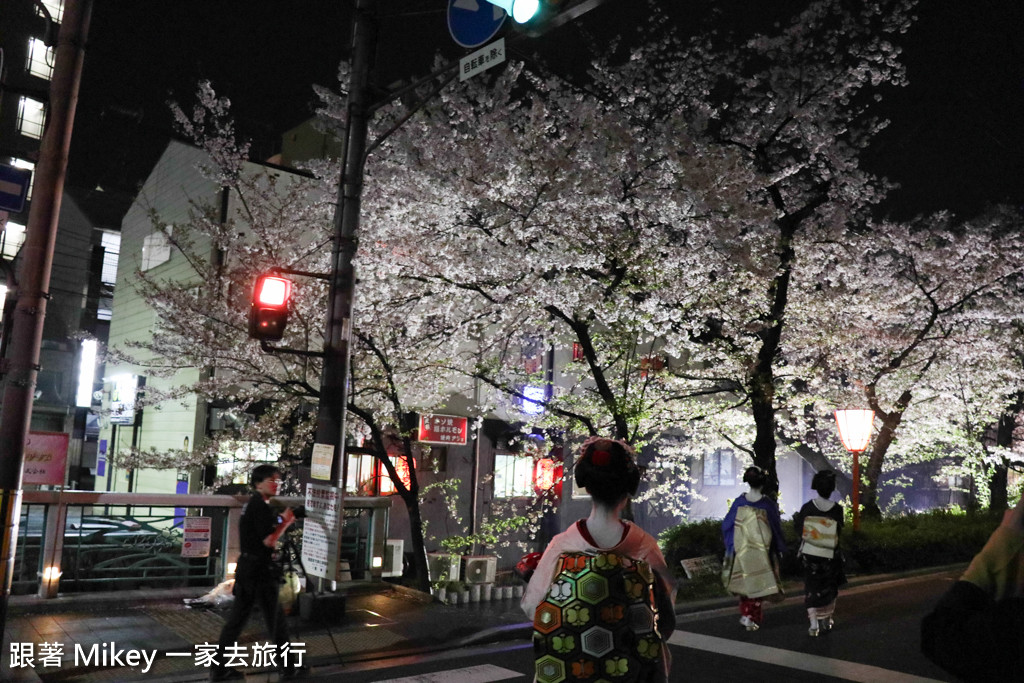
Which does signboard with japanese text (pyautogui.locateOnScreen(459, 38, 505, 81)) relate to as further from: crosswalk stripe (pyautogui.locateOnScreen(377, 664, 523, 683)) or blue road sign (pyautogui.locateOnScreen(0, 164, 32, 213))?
crosswalk stripe (pyautogui.locateOnScreen(377, 664, 523, 683))

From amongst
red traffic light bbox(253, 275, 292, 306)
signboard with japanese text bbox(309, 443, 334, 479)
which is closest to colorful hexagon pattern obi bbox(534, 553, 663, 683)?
signboard with japanese text bbox(309, 443, 334, 479)

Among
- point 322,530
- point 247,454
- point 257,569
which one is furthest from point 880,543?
point 257,569

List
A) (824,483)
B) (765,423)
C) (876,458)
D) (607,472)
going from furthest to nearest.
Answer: (876,458), (765,423), (824,483), (607,472)

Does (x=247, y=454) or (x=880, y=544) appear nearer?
(x=247, y=454)

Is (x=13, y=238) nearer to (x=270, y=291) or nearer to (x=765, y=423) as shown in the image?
(x=270, y=291)

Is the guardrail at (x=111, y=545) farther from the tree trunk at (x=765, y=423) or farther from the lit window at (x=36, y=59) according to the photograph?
the lit window at (x=36, y=59)

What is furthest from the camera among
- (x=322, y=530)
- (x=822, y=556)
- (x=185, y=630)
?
(x=822, y=556)

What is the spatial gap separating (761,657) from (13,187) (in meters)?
9.32

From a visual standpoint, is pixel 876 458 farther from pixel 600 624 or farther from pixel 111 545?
pixel 600 624

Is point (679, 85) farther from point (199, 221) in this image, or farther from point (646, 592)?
point (646, 592)

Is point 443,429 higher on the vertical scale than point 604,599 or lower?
higher

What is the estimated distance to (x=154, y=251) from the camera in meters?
22.5

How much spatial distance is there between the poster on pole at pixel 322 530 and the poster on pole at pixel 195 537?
3.46 metres

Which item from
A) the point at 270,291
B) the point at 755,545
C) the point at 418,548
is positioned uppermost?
→ the point at 270,291
